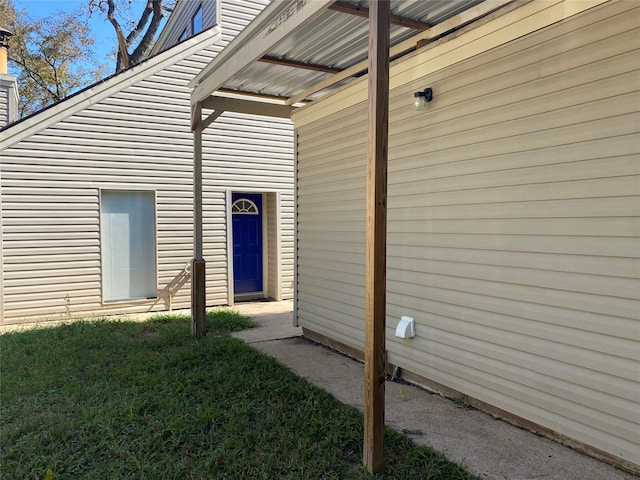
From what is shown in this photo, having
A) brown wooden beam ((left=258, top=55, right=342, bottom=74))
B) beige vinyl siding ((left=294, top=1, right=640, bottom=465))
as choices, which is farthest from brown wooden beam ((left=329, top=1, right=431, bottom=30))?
brown wooden beam ((left=258, top=55, right=342, bottom=74))

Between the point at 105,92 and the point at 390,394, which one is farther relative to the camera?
the point at 105,92

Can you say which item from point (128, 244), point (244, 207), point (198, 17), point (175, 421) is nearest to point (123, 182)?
point (128, 244)

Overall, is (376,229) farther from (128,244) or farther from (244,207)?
(244,207)

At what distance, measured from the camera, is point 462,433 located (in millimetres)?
2926

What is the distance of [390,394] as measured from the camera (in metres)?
3.71

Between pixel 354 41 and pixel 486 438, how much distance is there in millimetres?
3299

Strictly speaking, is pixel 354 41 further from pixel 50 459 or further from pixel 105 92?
pixel 105 92

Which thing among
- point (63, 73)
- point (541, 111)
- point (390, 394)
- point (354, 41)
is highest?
point (63, 73)

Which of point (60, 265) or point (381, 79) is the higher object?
point (381, 79)

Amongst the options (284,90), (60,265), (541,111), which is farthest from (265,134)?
(541,111)

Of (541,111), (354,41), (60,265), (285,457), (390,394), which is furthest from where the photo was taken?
(60,265)

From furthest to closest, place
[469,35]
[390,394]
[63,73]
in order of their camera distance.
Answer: [63,73]
[390,394]
[469,35]

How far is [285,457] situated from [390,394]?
4.39ft

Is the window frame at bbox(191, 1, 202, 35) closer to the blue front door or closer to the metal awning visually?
the blue front door
